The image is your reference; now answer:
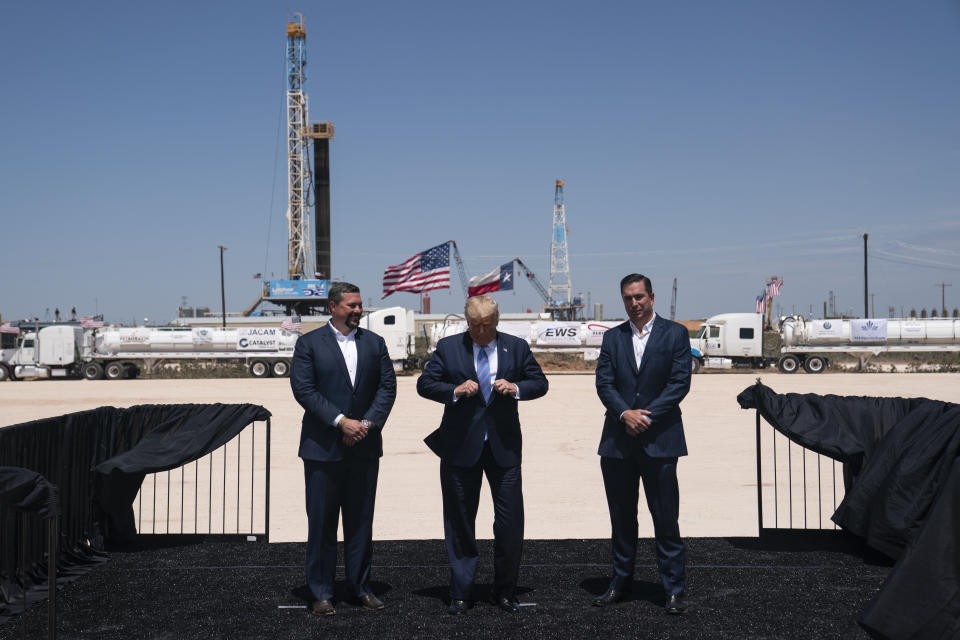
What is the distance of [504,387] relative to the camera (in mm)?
4941

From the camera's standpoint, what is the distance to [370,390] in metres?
5.33

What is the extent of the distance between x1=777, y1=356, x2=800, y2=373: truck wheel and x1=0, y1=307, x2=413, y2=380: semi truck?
701 inches

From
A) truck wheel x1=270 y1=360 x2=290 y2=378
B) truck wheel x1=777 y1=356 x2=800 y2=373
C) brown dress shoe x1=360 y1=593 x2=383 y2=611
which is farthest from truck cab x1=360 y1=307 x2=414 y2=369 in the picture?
brown dress shoe x1=360 y1=593 x2=383 y2=611

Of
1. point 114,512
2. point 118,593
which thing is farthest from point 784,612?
point 114,512

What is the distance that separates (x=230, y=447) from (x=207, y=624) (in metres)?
10.5

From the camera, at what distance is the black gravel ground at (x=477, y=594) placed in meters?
4.75

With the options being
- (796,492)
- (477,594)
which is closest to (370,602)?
(477,594)

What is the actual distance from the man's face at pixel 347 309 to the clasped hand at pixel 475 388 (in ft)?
2.80

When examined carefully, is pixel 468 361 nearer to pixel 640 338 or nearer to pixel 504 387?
pixel 504 387

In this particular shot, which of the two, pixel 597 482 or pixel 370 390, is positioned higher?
pixel 370 390

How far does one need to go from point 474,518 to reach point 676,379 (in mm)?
1586

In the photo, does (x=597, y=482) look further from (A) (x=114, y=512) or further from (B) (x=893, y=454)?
(A) (x=114, y=512)

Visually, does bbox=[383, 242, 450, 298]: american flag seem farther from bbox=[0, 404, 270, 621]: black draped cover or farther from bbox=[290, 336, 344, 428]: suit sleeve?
bbox=[290, 336, 344, 428]: suit sleeve

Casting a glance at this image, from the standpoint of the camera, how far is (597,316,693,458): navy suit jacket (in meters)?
5.14
